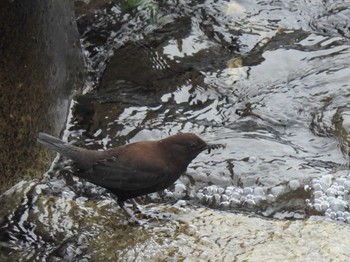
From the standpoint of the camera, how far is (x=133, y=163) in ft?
13.9

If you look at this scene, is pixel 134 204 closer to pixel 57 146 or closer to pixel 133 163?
pixel 133 163

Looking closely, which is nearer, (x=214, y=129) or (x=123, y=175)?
(x=123, y=175)

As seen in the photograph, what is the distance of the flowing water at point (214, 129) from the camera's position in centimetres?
396

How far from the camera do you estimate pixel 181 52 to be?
19.7 ft

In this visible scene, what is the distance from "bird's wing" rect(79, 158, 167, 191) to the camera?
4191 mm

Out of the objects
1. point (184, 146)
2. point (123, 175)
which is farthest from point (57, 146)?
point (184, 146)

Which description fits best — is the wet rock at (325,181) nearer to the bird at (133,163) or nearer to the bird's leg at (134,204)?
the bird at (133,163)

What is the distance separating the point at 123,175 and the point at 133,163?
0.29ft

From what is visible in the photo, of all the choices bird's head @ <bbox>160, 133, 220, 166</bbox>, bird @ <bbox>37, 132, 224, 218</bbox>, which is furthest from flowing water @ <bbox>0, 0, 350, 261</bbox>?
bird's head @ <bbox>160, 133, 220, 166</bbox>

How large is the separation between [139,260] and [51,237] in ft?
1.91

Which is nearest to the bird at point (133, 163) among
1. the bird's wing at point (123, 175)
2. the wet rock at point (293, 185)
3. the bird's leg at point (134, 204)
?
the bird's wing at point (123, 175)

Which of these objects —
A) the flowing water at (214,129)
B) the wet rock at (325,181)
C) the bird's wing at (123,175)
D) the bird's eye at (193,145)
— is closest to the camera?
the flowing water at (214,129)

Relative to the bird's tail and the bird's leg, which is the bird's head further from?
the bird's tail

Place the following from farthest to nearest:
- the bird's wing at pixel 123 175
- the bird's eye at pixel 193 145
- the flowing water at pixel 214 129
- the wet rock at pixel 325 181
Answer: the wet rock at pixel 325 181, the bird's eye at pixel 193 145, the bird's wing at pixel 123 175, the flowing water at pixel 214 129
